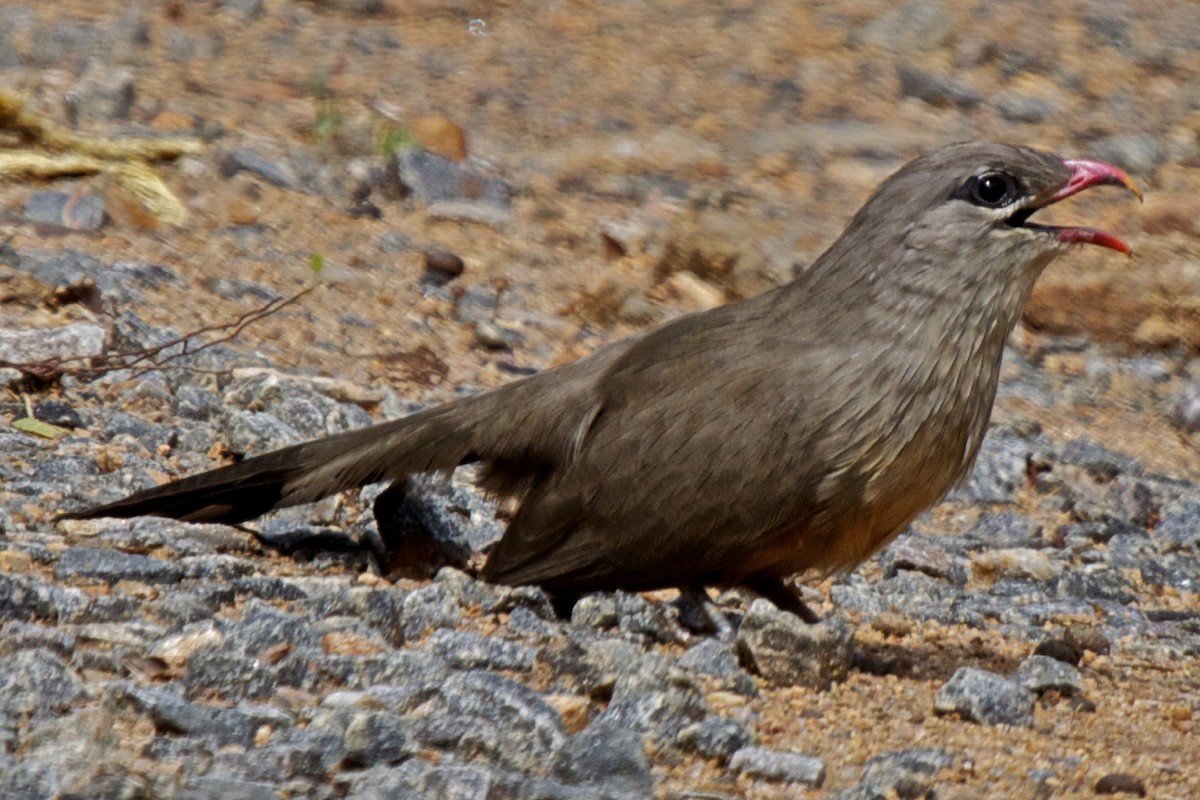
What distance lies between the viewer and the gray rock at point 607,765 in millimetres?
3514

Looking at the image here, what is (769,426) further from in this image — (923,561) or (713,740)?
(713,740)

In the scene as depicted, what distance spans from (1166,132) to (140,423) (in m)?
6.21

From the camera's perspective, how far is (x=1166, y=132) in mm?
10094

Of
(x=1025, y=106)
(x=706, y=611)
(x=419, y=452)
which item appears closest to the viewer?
(x=706, y=611)

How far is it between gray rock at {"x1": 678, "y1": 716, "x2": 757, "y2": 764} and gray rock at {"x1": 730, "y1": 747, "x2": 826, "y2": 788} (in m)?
0.03

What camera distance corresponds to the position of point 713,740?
375 centimetres

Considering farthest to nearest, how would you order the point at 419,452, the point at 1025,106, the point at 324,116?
the point at 1025,106 < the point at 324,116 < the point at 419,452

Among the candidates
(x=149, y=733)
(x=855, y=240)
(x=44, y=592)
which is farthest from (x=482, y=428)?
(x=149, y=733)

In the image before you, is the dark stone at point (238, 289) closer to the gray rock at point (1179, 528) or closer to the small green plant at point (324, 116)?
the small green plant at point (324, 116)

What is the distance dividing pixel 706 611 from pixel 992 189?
1.45 meters

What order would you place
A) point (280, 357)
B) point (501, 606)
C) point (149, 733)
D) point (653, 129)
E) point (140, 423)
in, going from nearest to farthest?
1. point (149, 733)
2. point (501, 606)
3. point (140, 423)
4. point (280, 357)
5. point (653, 129)

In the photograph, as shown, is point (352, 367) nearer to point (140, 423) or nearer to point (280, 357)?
point (280, 357)

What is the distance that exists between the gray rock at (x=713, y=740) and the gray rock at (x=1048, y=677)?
1.12 meters

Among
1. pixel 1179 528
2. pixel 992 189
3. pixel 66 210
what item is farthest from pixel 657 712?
pixel 66 210
